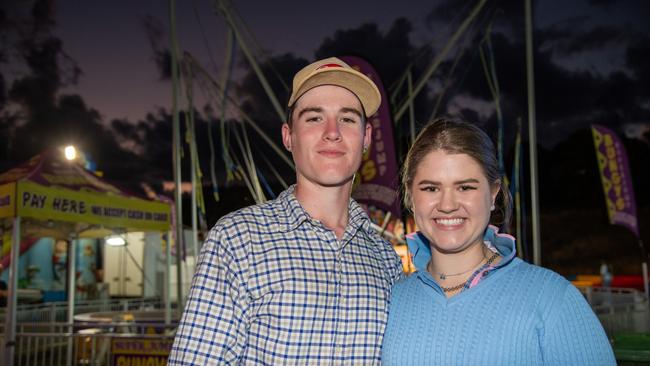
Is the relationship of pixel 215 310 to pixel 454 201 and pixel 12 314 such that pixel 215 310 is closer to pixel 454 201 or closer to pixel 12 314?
pixel 454 201

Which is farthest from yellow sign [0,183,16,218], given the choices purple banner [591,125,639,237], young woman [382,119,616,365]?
purple banner [591,125,639,237]

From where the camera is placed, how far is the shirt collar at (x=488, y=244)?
2292 millimetres

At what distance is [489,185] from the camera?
7.55ft

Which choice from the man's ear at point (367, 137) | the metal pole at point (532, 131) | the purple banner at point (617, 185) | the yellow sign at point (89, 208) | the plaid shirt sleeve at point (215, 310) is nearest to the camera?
the plaid shirt sleeve at point (215, 310)

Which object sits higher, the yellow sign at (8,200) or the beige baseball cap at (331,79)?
the yellow sign at (8,200)

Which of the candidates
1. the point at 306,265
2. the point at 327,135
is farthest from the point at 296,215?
the point at 327,135

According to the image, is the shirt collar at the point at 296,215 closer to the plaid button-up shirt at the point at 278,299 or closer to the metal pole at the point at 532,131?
the plaid button-up shirt at the point at 278,299

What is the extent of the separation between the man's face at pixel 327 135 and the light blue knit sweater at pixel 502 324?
57 centimetres

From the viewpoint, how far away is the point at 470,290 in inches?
84.6

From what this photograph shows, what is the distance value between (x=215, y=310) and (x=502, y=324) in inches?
39.3

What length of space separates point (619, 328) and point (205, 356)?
Answer: 10219 mm

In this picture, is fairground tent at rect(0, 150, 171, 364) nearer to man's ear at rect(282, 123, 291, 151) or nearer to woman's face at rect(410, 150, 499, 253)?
man's ear at rect(282, 123, 291, 151)

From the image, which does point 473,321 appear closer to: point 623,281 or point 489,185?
point 489,185

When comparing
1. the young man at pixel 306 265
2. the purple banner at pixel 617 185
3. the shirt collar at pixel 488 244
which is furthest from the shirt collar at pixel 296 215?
the purple banner at pixel 617 185
